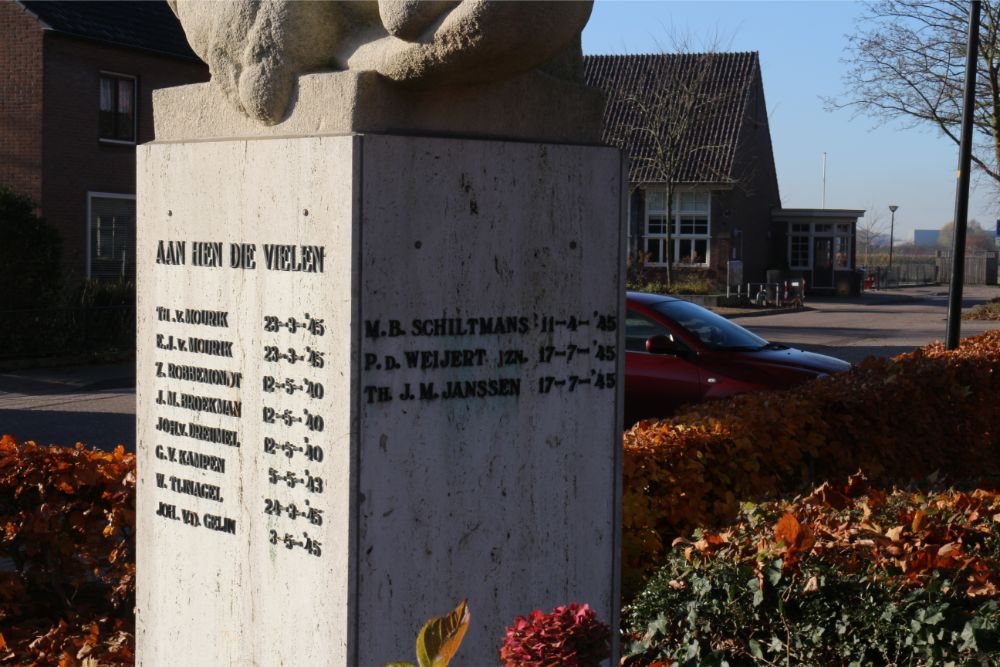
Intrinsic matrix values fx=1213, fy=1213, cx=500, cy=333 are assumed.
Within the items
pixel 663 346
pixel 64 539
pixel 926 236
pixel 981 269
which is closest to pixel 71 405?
pixel 663 346

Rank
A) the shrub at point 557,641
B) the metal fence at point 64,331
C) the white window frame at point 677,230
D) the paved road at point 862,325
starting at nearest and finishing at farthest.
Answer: the shrub at point 557,641
the metal fence at point 64,331
the paved road at point 862,325
the white window frame at point 677,230

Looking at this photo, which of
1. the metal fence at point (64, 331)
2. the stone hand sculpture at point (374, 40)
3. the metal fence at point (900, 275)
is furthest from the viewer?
the metal fence at point (900, 275)

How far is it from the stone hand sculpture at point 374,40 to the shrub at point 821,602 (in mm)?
1658

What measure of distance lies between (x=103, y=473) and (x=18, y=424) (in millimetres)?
9117

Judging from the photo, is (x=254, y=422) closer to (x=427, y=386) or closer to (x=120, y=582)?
(x=427, y=386)

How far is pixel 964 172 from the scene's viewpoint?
17.9m

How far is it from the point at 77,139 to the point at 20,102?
150 cm

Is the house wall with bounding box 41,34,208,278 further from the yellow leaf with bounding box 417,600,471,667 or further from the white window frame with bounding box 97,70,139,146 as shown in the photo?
the yellow leaf with bounding box 417,600,471,667

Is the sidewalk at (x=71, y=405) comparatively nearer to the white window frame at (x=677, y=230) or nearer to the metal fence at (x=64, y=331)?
the metal fence at (x=64, y=331)

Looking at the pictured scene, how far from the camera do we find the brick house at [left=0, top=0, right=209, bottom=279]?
27.3 meters

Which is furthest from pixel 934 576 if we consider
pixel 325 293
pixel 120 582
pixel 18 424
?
pixel 18 424

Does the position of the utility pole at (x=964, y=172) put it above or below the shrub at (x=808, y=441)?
above

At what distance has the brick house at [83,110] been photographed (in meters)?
27.3

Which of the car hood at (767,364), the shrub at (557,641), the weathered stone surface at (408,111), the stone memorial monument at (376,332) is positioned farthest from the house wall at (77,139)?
the shrub at (557,641)
